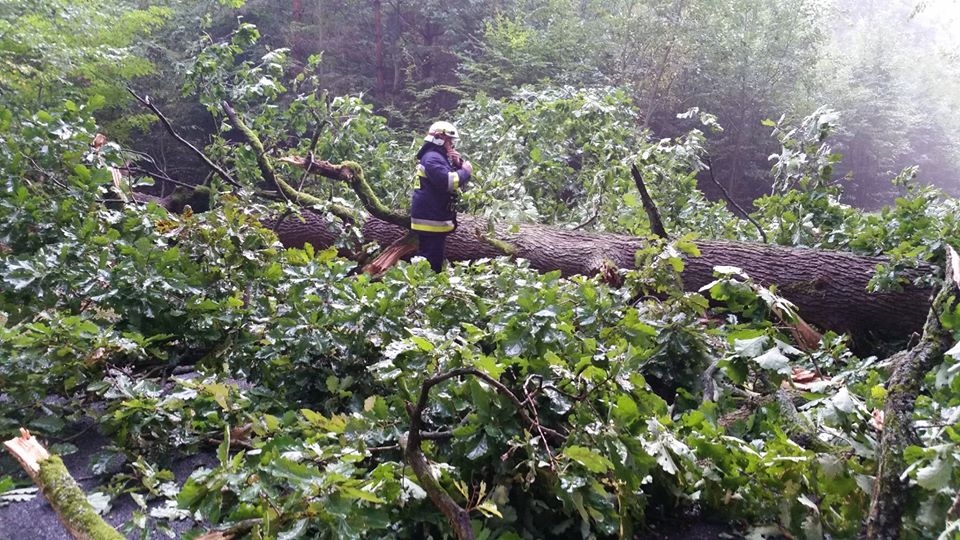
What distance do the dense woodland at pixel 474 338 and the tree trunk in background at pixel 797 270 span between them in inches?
0.6

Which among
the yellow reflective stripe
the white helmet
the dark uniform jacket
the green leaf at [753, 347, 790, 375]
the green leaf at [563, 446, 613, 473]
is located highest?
the white helmet

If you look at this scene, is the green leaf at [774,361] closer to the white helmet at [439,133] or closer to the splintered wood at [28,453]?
the splintered wood at [28,453]

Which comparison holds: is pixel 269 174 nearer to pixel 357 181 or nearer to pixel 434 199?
pixel 357 181

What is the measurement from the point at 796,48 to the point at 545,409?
13261mm

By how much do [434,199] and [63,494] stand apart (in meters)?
3.12

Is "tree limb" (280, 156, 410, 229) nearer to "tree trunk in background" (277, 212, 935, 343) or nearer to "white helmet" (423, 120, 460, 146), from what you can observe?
"white helmet" (423, 120, 460, 146)

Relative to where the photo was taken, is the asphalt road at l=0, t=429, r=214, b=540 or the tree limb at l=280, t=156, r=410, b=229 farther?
the tree limb at l=280, t=156, r=410, b=229

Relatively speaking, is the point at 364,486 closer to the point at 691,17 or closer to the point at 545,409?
the point at 545,409

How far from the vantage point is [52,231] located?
2.62 meters

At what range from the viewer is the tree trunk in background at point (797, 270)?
3.19 m

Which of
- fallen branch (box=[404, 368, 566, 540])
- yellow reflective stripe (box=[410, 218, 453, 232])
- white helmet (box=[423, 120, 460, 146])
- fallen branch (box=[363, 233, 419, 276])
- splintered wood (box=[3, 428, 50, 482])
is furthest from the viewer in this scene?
white helmet (box=[423, 120, 460, 146])

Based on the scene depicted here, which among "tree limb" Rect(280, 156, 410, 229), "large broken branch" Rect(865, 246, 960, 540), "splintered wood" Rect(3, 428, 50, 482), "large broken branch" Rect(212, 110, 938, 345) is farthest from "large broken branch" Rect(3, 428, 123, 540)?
"tree limb" Rect(280, 156, 410, 229)

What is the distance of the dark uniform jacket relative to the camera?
14.1 feet

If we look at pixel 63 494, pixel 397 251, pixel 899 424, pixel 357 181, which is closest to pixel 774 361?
pixel 899 424
